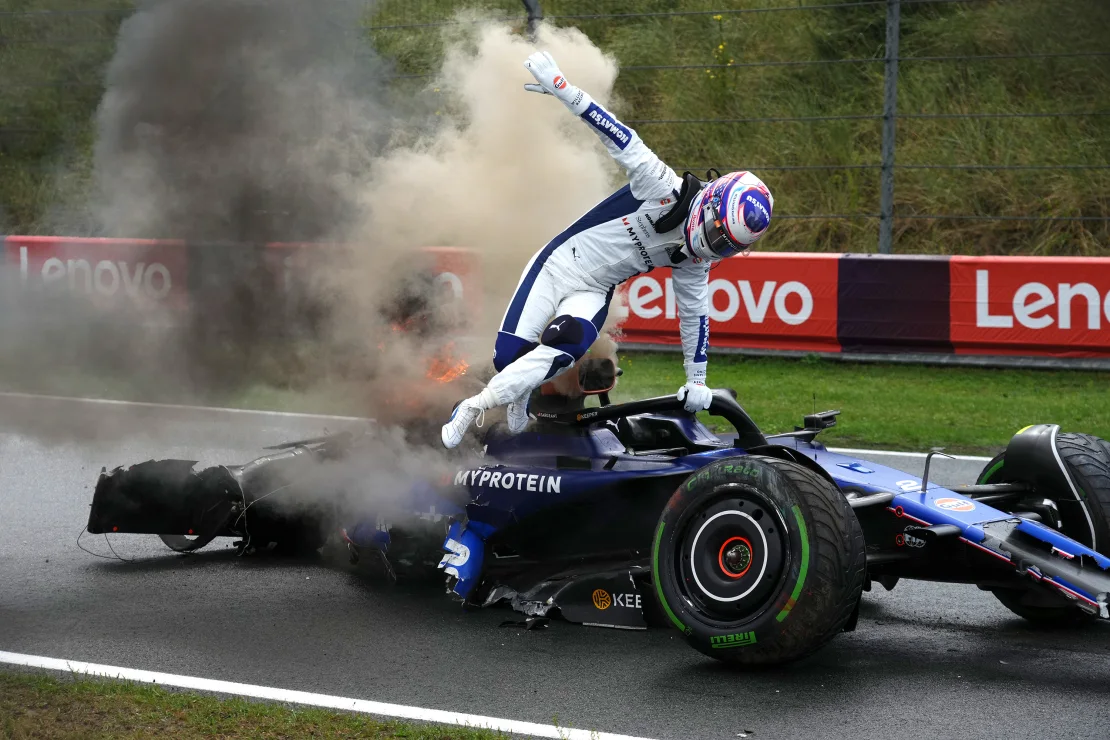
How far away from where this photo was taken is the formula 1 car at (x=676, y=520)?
5.14 metres

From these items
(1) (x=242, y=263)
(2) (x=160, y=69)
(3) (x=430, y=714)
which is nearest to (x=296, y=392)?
(1) (x=242, y=263)

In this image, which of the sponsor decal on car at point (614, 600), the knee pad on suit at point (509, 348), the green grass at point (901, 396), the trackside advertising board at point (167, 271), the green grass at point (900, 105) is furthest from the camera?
the green grass at point (900, 105)

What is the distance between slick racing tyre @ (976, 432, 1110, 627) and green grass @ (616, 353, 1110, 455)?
3.74 m

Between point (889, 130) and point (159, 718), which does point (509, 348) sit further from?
point (889, 130)

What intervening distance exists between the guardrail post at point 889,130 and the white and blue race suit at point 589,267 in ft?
24.6

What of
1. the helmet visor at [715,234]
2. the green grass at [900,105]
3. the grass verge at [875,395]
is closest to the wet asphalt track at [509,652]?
the grass verge at [875,395]

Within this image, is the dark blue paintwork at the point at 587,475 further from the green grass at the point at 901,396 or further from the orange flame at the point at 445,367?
the green grass at the point at 901,396

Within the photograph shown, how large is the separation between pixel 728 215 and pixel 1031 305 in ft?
23.2

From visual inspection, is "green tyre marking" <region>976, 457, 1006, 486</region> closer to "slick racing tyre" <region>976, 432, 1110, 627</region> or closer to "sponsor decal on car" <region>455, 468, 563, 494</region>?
"slick racing tyre" <region>976, 432, 1110, 627</region>

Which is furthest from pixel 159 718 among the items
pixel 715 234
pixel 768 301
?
pixel 768 301

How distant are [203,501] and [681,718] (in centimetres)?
347

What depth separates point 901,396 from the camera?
38.9 feet

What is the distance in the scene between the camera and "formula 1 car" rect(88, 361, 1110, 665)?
5.14 m

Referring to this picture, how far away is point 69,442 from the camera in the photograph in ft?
26.9
